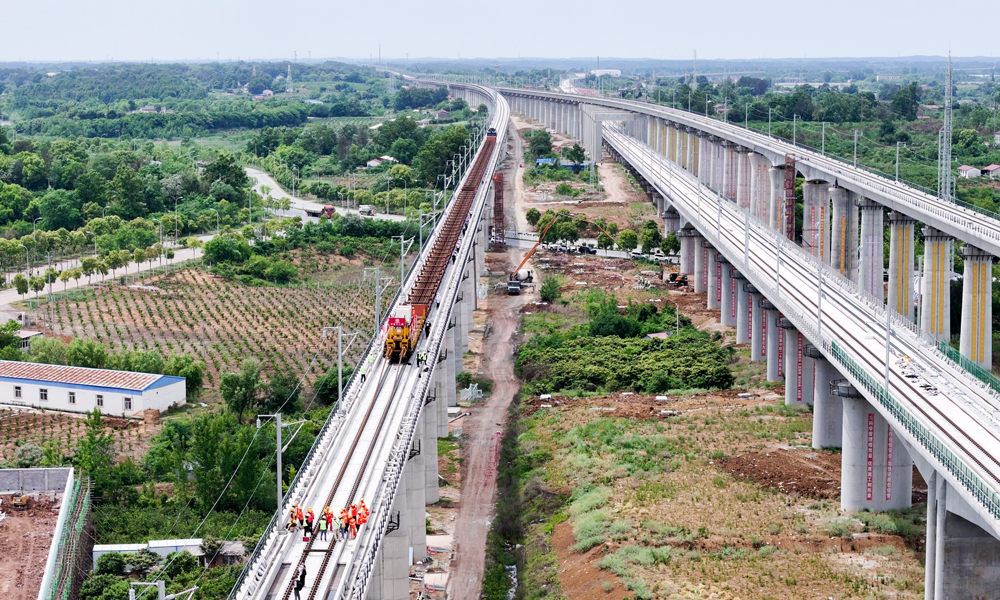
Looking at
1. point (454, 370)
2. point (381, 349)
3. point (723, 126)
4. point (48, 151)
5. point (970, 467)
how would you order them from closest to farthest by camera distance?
point (970, 467) → point (381, 349) → point (454, 370) → point (723, 126) → point (48, 151)

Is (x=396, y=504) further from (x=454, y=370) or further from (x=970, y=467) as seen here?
(x=454, y=370)

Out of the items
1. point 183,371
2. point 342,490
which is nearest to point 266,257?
point 183,371

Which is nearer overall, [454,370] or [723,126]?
[454,370]

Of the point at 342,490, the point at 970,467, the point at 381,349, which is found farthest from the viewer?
the point at 381,349

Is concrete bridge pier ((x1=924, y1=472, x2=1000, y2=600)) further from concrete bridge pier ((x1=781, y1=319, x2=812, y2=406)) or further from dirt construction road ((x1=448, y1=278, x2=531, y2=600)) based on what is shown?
concrete bridge pier ((x1=781, y1=319, x2=812, y2=406))

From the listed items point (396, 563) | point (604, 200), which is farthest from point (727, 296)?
point (604, 200)

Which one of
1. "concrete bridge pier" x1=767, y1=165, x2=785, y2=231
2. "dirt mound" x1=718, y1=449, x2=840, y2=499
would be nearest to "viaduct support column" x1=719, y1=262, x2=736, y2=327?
"concrete bridge pier" x1=767, y1=165, x2=785, y2=231

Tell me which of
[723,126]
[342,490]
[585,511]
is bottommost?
[585,511]
